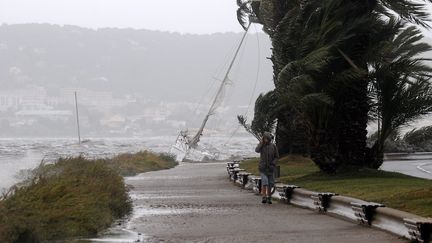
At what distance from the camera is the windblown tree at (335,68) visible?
71.3 feet

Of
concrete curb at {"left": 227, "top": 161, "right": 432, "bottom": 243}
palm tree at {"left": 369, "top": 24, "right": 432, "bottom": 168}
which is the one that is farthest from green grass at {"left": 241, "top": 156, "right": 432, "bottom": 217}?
palm tree at {"left": 369, "top": 24, "right": 432, "bottom": 168}

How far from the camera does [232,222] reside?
14.6 m

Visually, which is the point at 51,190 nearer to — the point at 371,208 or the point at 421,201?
the point at 371,208

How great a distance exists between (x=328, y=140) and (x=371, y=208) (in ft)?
30.4

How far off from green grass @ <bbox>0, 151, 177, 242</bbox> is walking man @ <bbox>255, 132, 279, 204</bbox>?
129 inches

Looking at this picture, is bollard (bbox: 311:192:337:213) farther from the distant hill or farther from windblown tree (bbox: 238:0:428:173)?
the distant hill

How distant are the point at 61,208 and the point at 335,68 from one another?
440 inches

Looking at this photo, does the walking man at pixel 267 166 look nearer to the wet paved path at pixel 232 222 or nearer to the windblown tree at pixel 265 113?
the wet paved path at pixel 232 222

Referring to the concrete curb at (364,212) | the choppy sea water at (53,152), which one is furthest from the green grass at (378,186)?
the choppy sea water at (53,152)

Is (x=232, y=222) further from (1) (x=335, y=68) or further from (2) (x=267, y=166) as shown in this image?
(1) (x=335, y=68)

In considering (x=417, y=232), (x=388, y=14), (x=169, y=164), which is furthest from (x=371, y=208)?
(x=169, y=164)

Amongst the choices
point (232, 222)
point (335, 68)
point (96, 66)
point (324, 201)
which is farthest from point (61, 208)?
point (96, 66)

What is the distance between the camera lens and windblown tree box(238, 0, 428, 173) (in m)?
21.7

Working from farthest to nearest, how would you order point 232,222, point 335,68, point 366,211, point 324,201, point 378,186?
point 335,68 → point 378,186 → point 324,201 → point 232,222 → point 366,211
